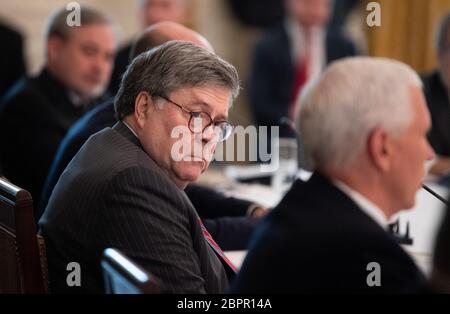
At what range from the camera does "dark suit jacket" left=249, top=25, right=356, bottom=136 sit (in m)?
4.38

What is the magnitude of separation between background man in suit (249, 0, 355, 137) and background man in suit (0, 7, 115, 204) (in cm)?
135

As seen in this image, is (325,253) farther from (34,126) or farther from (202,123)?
(34,126)

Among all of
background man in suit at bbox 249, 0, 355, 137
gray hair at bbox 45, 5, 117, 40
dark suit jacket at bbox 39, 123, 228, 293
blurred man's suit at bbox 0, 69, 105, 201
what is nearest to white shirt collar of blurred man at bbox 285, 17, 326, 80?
background man in suit at bbox 249, 0, 355, 137

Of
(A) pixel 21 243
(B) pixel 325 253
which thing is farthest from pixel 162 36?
(B) pixel 325 253

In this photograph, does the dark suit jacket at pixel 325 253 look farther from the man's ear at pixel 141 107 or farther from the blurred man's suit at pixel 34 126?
the blurred man's suit at pixel 34 126

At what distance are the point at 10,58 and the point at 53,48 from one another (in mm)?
1553

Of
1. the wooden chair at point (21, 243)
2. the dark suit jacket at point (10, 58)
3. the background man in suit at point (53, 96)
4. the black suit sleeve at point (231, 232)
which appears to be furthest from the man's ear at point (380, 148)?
the dark suit jacket at point (10, 58)

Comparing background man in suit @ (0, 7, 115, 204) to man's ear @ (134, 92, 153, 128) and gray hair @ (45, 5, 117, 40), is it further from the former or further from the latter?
man's ear @ (134, 92, 153, 128)

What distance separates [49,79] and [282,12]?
9.68 feet

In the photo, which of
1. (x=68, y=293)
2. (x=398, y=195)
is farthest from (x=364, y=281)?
(x=68, y=293)

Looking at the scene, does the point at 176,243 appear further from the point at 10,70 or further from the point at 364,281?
the point at 10,70

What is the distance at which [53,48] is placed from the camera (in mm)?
3070

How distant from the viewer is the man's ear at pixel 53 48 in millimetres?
3053

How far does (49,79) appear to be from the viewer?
9.88ft
